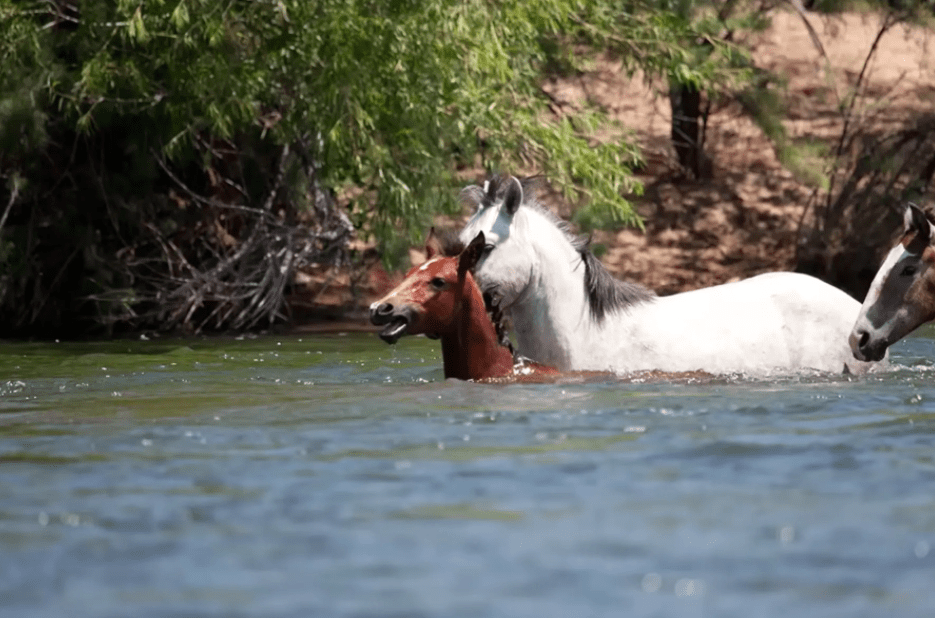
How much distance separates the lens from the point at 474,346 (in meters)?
→ 8.80

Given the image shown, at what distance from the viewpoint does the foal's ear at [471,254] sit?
8.44m

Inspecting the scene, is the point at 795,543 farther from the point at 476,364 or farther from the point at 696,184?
the point at 696,184

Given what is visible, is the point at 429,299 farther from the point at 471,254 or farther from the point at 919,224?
the point at 919,224

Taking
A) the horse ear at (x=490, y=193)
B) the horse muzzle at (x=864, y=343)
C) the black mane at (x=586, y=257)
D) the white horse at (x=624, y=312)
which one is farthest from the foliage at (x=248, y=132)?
the horse muzzle at (x=864, y=343)

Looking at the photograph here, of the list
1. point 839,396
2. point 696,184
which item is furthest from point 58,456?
point 696,184

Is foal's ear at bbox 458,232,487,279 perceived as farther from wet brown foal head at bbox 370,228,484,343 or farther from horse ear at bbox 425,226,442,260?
horse ear at bbox 425,226,442,260

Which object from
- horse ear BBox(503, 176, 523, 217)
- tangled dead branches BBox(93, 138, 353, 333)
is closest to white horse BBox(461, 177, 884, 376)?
horse ear BBox(503, 176, 523, 217)

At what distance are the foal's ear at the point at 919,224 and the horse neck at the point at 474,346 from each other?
2378 mm

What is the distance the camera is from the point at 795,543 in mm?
4961

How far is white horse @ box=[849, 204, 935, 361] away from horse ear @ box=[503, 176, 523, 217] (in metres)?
2.05

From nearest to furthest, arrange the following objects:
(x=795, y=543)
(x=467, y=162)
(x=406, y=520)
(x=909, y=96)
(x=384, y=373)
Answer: (x=795, y=543), (x=406, y=520), (x=384, y=373), (x=467, y=162), (x=909, y=96)

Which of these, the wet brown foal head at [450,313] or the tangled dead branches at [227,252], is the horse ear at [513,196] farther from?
the tangled dead branches at [227,252]

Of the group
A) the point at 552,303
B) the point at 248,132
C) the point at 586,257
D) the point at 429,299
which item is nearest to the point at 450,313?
the point at 429,299

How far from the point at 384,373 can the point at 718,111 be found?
36.2 ft
